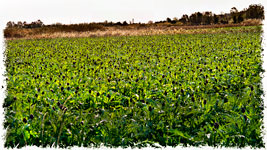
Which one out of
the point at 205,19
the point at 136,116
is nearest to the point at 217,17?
the point at 205,19

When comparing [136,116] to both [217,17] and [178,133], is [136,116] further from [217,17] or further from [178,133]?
[217,17]

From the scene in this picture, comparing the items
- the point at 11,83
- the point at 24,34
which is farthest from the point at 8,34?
the point at 11,83

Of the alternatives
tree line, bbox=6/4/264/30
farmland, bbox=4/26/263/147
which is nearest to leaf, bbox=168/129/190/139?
farmland, bbox=4/26/263/147

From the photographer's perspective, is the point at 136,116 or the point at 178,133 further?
the point at 136,116

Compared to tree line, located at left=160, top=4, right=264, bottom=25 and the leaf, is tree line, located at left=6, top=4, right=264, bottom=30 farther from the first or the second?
the leaf

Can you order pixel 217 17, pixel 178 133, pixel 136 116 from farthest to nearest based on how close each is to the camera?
pixel 217 17
pixel 136 116
pixel 178 133

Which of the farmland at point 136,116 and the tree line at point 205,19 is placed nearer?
the farmland at point 136,116

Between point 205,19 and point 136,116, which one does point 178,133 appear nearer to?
point 136,116

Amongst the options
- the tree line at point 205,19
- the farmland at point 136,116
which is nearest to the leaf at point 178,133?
the farmland at point 136,116

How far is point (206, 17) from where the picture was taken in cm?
6850

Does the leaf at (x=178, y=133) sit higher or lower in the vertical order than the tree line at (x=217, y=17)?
lower

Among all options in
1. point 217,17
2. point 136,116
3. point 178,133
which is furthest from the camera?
point 217,17

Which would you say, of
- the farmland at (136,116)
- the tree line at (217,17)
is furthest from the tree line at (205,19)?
the farmland at (136,116)

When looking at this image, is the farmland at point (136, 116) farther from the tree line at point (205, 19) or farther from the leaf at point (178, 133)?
the tree line at point (205, 19)
